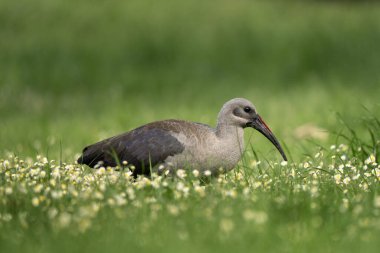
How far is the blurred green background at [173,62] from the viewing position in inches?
663

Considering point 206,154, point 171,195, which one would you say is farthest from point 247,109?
point 171,195

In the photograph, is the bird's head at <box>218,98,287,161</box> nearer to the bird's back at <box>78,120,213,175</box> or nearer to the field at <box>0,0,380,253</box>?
the bird's back at <box>78,120,213,175</box>

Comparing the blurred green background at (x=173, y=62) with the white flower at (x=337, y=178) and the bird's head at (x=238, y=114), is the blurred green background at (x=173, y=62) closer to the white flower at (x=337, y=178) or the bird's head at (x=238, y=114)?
the bird's head at (x=238, y=114)

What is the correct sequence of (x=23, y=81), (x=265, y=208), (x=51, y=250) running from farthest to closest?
(x=23, y=81)
(x=265, y=208)
(x=51, y=250)

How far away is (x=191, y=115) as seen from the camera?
52.4 feet

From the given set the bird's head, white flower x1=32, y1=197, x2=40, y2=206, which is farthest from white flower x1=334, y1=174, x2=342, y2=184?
white flower x1=32, y1=197, x2=40, y2=206

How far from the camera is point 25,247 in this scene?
5176 mm

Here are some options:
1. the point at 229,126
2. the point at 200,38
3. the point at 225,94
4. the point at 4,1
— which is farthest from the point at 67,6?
the point at 229,126

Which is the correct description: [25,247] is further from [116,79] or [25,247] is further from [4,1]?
[4,1]

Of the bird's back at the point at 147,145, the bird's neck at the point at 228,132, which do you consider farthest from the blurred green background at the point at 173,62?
the bird's neck at the point at 228,132

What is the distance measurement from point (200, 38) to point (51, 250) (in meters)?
18.7

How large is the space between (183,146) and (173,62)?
14708 mm

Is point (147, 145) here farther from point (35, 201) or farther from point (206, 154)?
point (35, 201)

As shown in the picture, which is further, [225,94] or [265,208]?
[225,94]
